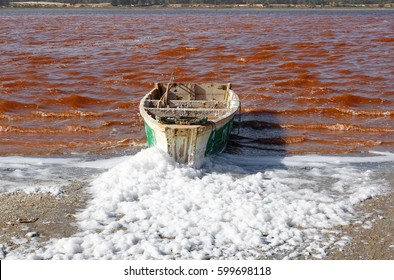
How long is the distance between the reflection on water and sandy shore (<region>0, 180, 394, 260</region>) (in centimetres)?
386

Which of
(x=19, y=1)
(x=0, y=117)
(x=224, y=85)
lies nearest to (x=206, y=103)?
(x=224, y=85)

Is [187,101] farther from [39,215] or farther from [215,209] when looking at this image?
[39,215]

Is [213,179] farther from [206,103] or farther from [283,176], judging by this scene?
[206,103]

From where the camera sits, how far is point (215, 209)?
30.0 ft

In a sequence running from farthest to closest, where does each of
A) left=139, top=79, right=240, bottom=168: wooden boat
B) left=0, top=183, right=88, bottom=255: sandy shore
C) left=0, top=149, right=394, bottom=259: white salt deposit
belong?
left=139, top=79, right=240, bottom=168: wooden boat → left=0, top=183, right=88, bottom=255: sandy shore → left=0, top=149, right=394, bottom=259: white salt deposit

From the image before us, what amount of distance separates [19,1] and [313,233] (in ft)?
487

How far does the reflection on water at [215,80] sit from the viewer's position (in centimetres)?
1464

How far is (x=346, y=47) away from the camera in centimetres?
3397

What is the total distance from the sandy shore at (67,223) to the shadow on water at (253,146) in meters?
3.08

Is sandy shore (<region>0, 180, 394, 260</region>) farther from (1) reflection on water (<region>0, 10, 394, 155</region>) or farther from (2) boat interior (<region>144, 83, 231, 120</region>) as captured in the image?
(1) reflection on water (<region>0, 10, 394, 155</region>)

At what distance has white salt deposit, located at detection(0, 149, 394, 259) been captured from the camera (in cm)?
788

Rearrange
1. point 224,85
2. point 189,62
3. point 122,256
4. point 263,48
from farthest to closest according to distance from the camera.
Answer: point 263,48, point 189,62, point 224,85, point 122,256

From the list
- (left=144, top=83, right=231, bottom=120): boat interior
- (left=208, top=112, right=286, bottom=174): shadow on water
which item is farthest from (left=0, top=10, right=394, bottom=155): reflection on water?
(left=144, top=83, right=231, bottom=120): boat interior

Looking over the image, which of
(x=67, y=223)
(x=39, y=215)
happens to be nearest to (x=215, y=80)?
(x=39, y=215)
